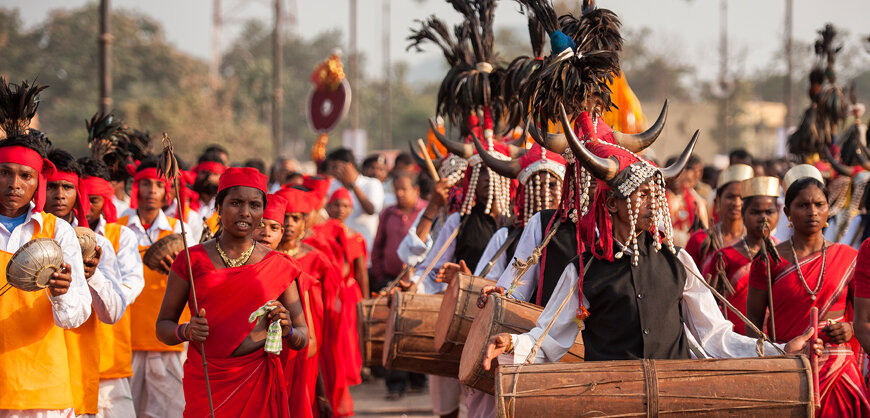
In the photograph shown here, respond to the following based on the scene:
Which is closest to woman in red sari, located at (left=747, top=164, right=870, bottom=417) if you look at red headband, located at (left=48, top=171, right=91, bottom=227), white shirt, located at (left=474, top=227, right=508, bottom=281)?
white shirt, located at (left=474, top=227, right=508, bottom=281)

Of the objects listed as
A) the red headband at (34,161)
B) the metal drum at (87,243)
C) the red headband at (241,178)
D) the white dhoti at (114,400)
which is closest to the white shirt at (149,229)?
the white dhoti at (114,400)

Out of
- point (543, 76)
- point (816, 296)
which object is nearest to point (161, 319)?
point (543, 76)

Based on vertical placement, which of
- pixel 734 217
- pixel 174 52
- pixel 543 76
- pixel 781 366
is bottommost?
pixel 781 366

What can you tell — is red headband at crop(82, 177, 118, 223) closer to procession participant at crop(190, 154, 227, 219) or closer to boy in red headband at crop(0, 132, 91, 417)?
boy in red headband at crop(0, 132, 91, 417)

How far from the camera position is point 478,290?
19.3ft

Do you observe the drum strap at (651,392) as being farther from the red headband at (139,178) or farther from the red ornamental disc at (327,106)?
the red ornamental disc at (327,106)

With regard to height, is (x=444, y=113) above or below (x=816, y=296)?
above

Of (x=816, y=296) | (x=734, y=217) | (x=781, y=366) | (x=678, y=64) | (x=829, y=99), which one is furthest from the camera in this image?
(x=678, y=64)

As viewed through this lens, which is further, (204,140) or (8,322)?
(204,140)

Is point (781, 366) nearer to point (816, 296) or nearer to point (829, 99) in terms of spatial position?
point (816, 296)

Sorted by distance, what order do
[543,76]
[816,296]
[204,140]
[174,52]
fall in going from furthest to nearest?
[174,52], [204,140], [816,296], [543,76]

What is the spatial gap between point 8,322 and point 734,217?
5510mm

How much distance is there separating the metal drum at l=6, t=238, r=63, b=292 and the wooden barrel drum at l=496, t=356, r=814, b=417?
89.9 inches

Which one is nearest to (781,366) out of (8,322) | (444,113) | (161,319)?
(161,319)
